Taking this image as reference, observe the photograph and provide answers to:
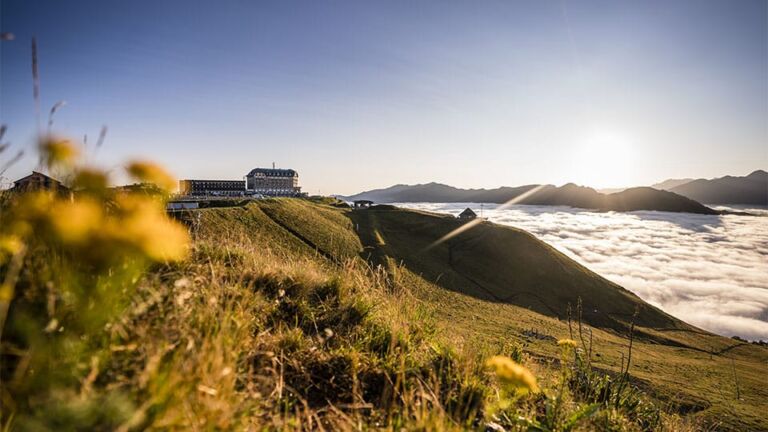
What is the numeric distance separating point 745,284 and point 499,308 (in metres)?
217

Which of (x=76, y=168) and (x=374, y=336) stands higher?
(x=76, y=168)

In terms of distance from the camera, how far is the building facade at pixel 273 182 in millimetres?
132250

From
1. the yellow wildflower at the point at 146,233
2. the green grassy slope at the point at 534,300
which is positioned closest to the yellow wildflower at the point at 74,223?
the yellow wildflower at the point at 146,233

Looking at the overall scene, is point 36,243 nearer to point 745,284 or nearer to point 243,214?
point 243,214

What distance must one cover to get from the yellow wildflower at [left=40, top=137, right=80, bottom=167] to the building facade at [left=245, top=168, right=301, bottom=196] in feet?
446

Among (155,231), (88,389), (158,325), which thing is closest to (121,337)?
(158,325)

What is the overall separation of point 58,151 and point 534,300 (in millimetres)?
70138

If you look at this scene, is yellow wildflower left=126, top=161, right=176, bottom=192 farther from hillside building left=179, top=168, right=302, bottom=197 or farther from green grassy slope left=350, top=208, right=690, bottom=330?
hillside building left=179, top=168, right=302, bottom=197

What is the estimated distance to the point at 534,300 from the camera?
63438 millimetres

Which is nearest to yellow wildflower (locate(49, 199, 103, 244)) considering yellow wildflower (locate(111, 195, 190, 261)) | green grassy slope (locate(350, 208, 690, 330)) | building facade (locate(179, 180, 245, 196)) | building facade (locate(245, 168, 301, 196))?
yellow wildflower (locate(111, 195, 190, 261))

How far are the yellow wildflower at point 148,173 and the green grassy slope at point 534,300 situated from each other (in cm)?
2867

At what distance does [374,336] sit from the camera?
14.3 ft

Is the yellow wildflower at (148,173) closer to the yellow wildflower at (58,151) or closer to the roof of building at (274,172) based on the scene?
the yellow wildflower at (58,151)

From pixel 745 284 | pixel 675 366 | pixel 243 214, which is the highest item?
pixel 243 214
